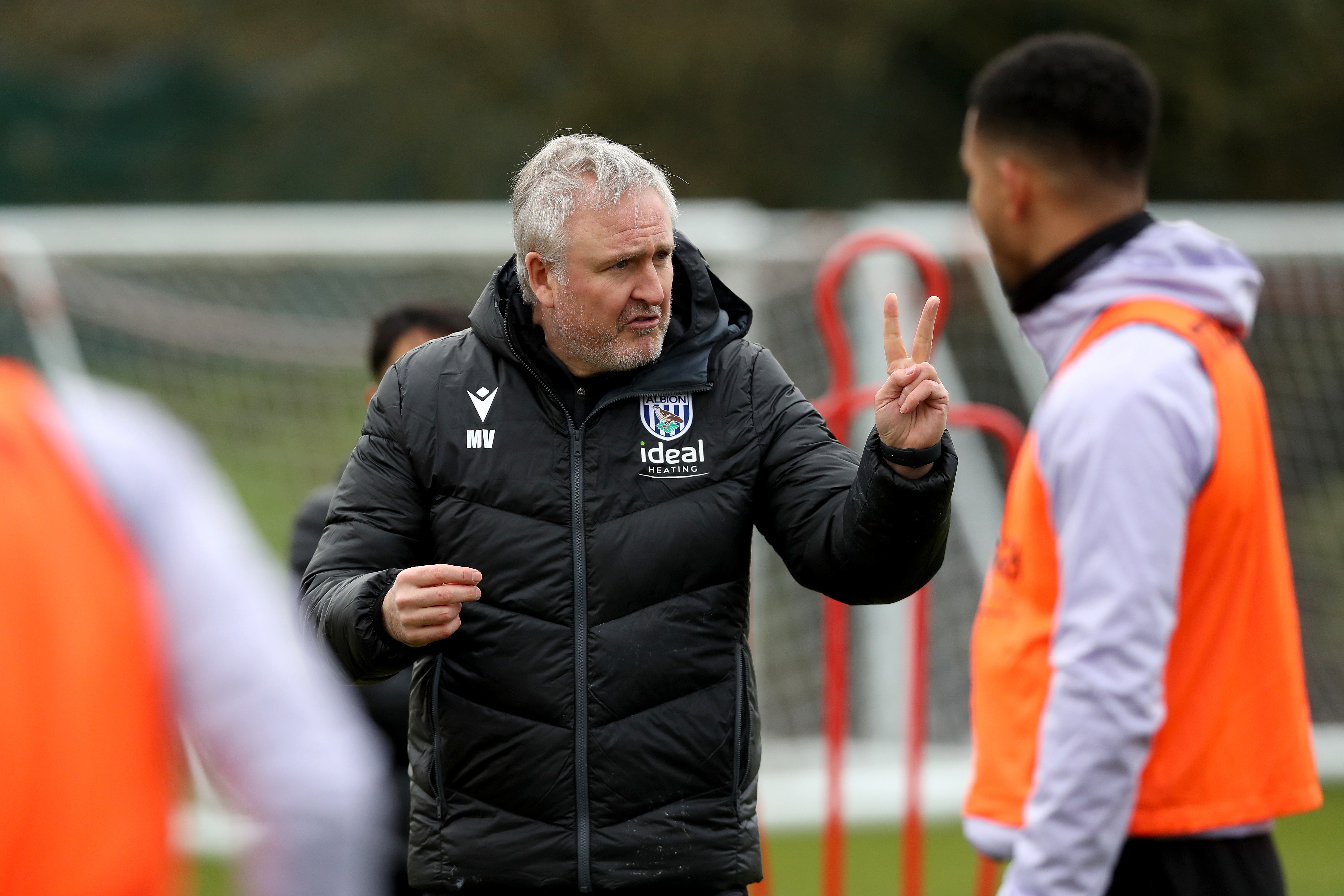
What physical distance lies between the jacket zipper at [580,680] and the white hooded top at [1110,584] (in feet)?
2.50

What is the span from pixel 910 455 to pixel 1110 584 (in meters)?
0.57

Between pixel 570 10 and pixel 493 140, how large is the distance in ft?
4.65

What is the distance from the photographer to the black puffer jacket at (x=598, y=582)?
2477mm

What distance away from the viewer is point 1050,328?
2.11 meters

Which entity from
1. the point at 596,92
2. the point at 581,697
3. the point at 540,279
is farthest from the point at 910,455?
the point at 596,92

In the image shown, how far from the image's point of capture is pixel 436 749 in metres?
2.57

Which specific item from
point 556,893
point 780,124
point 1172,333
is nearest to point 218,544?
point 1172,333

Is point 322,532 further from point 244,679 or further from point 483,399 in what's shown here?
point 244,679

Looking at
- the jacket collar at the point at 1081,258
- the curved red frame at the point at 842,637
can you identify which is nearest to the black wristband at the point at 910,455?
the jacket collar at the point at 1081,258

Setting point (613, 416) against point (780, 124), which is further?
point (780, 124)

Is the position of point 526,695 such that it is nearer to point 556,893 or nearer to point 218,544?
point 556,893

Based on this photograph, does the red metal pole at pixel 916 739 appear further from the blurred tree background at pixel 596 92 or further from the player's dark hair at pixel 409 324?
the blurred tree background at pixel 596 92

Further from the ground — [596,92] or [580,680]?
[596,92]

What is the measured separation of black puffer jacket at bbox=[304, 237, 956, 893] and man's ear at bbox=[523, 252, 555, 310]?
0.09 metres
